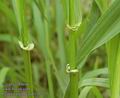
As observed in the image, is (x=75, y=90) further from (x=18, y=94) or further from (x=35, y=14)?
(x=35, y=14)

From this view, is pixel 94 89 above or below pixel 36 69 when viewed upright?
below

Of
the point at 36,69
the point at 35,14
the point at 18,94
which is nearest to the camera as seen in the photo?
the point at 18,94

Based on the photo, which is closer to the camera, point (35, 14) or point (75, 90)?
point (75, 90)

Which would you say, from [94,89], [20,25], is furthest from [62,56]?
[20,25]

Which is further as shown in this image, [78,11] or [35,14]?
[35,14]

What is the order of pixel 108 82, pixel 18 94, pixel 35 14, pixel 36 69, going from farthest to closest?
pixel 36 69
pixel 35 14
pixel 18 94
pixel 108 82

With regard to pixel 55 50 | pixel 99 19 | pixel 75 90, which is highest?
pixel 55 50

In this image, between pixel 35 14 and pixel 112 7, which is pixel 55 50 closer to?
pixel 35 14

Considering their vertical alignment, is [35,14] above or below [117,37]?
above

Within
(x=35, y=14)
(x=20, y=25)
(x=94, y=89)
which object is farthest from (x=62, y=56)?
(x=20, y=25)
